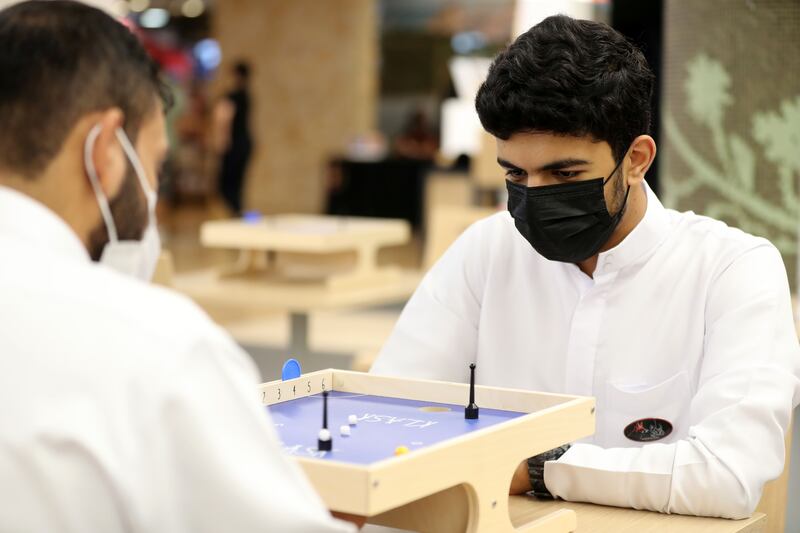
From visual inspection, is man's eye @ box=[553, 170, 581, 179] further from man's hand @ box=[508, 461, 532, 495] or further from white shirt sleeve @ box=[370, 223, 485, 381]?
man's hand @ box=[508, 461, 532, 495]

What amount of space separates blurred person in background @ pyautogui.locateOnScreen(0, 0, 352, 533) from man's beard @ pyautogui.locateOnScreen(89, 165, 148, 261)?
0.15 feet

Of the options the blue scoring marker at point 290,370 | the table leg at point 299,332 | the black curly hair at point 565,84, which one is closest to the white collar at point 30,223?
the blue scoring marker at point 290,370

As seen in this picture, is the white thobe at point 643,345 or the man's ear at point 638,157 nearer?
the white thobe at point 643,345

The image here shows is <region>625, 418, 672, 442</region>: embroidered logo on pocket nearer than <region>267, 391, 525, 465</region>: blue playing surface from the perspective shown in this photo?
No

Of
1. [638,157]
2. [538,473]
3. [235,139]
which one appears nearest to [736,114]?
[638,157]

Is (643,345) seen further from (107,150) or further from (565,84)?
(107,150)

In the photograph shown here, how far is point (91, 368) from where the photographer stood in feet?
3.74

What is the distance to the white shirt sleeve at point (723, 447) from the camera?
1.91m

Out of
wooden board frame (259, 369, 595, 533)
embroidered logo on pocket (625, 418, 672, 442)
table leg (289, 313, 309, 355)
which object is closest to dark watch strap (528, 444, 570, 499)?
wooden board frame (259, 369, 595, 533)

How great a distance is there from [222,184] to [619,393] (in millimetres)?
11753

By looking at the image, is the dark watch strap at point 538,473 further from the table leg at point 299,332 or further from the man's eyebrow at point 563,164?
the table leg at point 299,332

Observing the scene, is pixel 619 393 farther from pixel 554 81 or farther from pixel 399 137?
pixel 399 137

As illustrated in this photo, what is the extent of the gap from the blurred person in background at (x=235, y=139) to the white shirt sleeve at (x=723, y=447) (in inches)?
428

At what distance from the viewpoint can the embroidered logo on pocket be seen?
2184 mm
